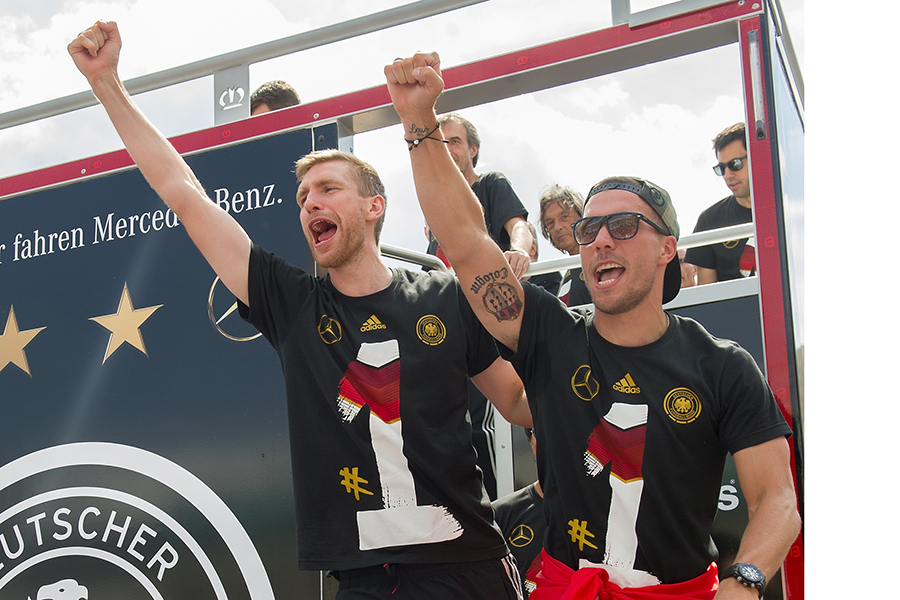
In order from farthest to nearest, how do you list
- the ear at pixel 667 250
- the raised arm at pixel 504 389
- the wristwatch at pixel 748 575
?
the raised arm at pixel 504 389 → the ear at pixel 667 250 → the wristwatch at pixel 748 575

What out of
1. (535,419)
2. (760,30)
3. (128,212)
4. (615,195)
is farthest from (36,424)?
(760,30)

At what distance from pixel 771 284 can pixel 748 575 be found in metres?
0.83

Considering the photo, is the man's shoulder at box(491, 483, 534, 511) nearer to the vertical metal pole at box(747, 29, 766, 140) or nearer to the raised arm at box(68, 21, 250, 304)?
the raised arm at box(68, 21, 250, 304)

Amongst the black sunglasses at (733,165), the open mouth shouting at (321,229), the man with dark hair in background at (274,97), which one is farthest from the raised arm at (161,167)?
the black sunglasses at (733,165)

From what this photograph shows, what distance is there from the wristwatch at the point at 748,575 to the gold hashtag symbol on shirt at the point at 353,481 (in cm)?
99

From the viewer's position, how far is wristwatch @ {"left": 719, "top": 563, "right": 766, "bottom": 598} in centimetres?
192

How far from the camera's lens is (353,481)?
2381mm

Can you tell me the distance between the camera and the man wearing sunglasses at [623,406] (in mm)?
2104

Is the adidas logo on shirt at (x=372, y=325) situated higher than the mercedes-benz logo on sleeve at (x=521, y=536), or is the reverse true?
the adidas logo on shirt at (x=372, y=325)

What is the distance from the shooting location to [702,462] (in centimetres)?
217

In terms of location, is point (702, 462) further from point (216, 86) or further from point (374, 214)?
point (216, 86)

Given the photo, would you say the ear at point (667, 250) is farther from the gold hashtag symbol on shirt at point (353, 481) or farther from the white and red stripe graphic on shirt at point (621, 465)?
the gold hashtag symbol on shirt at point (353, 481)

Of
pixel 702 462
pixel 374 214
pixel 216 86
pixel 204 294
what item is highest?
pixel 216 86

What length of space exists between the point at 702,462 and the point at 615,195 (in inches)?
31.9
